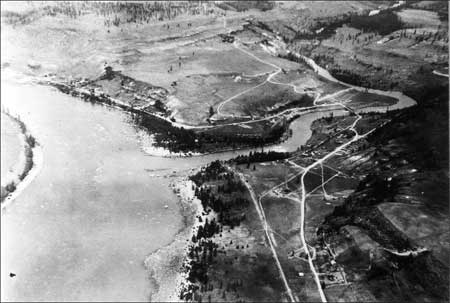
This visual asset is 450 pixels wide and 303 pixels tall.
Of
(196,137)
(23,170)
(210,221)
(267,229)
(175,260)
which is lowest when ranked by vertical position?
(175,260)

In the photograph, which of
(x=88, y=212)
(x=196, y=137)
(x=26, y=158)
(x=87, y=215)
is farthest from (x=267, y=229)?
(x=26, y=158)

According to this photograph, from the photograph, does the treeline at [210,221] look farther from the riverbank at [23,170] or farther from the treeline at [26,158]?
the treeline at [26,158]

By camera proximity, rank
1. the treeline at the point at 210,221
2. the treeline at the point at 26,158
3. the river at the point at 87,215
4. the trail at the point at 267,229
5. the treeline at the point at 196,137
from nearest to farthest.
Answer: the treeline at the point at 210,221, the trail at the point at 267,229, the river at the point at 87,215, the treeline at the point at 26,158, the treeline at the point at 196,137

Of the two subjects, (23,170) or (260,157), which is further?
(260,157)

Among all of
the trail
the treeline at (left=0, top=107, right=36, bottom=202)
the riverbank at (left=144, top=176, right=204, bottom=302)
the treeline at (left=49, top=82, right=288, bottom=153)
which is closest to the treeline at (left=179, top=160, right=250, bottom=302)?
the riverbank at (left=144, top=176, right=204, bottom=302)

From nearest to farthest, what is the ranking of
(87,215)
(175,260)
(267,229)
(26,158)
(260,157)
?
(175,260)
(267,229)
(87,215)
(26,158)
(260,157)

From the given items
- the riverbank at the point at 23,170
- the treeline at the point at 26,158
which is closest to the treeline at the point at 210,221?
the riverbank at the point at 23,170

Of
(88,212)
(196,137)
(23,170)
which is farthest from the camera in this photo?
(196,137)

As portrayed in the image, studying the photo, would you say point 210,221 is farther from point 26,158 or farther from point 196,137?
point 26,158
